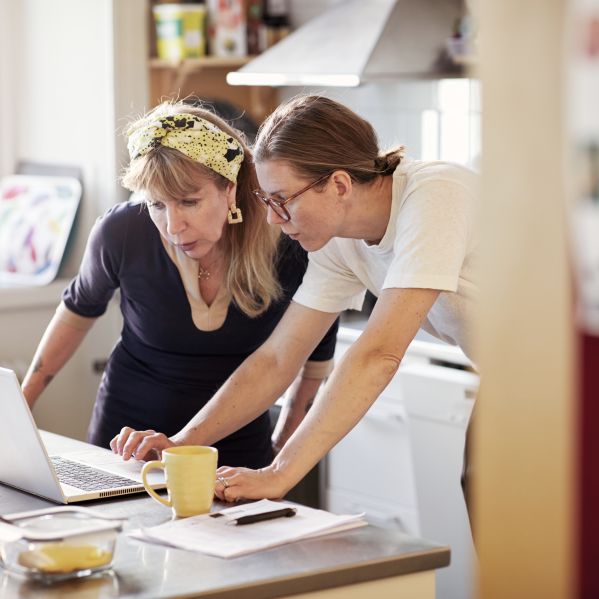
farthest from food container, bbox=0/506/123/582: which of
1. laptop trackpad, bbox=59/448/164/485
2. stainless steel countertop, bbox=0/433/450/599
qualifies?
laptop trackpad, bbox=59/448/164/485

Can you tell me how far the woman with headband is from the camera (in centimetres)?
209

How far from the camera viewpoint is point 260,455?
2336 mm

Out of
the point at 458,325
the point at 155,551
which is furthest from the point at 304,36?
the point at 155,551

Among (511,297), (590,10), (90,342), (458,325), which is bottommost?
(90,342)

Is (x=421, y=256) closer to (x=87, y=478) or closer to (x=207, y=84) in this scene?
(x=87, y=478)

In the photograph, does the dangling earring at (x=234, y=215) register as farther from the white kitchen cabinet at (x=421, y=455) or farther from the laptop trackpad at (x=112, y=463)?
the white kitchen cabinet at (x=421, y=455)

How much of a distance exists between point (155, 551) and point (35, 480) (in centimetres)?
36

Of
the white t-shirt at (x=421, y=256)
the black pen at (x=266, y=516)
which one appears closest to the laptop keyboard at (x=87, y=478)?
the black pen at (x=266, y=516)

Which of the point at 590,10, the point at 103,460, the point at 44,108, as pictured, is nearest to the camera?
the point at 590,10

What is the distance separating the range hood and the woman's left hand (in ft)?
5.90

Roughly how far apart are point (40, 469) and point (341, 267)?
27.1 inches

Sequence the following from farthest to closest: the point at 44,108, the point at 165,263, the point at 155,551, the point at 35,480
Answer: the point at 44,108, the point at 165,263, the point at 35,480, the point at 155,551

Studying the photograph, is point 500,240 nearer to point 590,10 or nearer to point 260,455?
point 590,10

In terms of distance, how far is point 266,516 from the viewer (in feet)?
5.30
